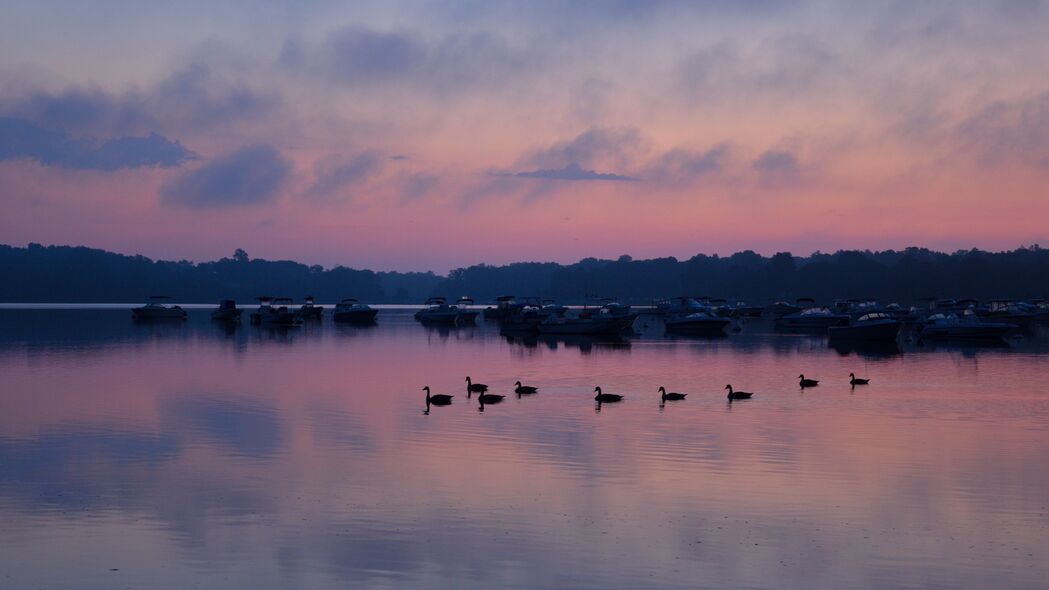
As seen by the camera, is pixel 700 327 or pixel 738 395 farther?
pixel 700 327

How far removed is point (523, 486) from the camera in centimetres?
2375

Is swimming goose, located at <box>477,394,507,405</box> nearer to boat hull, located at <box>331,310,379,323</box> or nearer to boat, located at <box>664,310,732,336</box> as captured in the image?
boat, located at <box>664,310,732,336</box>

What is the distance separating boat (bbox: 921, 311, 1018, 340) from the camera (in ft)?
295

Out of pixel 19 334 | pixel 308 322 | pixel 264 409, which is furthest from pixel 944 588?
pixel 308 322

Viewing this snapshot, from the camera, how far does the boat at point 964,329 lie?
8988 cm

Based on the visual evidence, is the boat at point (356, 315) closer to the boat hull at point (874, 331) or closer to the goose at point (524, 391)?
the boat hull at point (874, 331)

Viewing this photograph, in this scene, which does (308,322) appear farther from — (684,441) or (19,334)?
(684,441)

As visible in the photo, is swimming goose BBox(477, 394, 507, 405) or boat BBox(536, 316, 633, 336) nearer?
swimming goose BBox(477, 394, 507, 405)

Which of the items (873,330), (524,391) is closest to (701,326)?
(873,330)

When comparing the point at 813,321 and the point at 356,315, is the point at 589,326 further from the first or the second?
the point at 356,315

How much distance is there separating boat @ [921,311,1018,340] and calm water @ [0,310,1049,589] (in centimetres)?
4148

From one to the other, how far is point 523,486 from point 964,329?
254 feet

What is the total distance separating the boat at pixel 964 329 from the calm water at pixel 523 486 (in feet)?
136

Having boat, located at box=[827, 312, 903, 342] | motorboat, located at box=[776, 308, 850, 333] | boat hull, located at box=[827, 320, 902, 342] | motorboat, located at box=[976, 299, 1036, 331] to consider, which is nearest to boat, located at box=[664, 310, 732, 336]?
motorboat, located at box=[776, 308, 850, 333]
